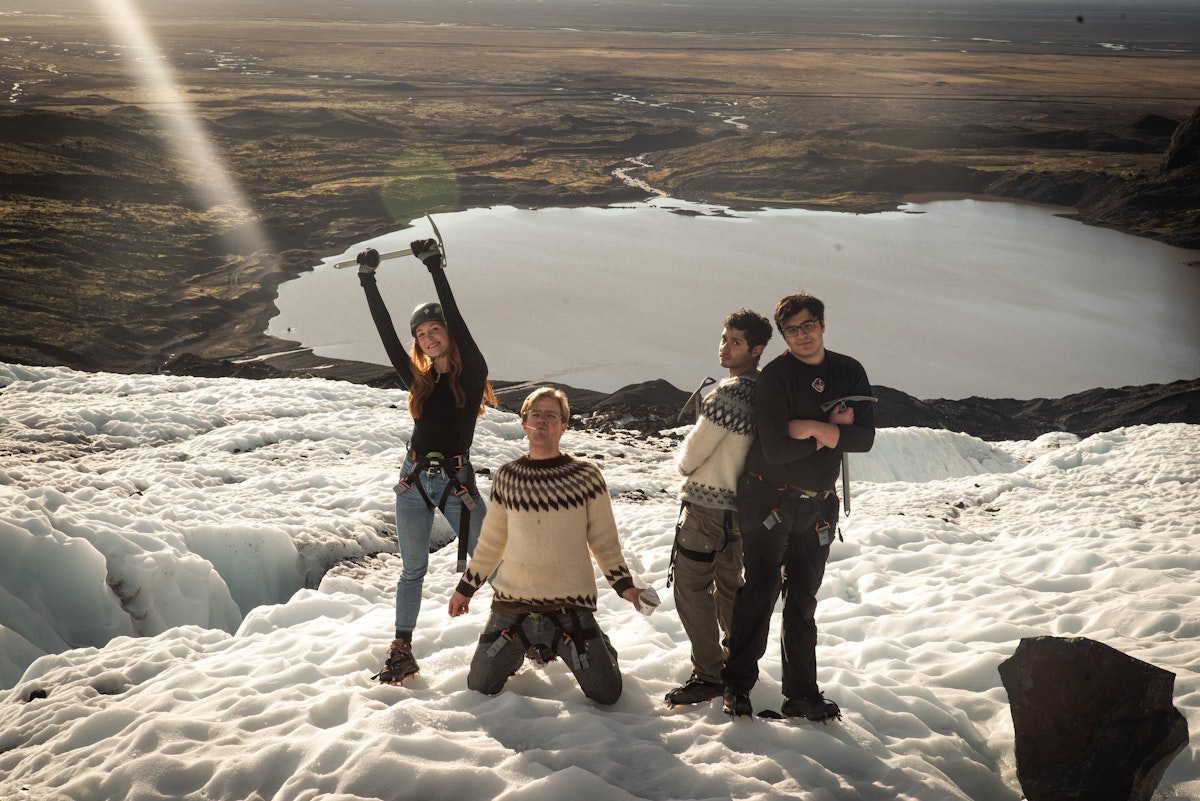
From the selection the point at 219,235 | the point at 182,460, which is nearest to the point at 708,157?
the point at 219,235

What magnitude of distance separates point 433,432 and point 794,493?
198 cm

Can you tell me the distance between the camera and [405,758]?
3.91 m

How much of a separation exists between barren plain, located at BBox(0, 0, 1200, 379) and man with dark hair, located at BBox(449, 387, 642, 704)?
14.6 meters

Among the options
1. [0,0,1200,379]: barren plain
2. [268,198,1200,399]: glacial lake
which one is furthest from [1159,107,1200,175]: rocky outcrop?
[268,198,1200,399]: glacial lake

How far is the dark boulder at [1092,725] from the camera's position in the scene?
380 centimetres

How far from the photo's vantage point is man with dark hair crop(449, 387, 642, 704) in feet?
14.0

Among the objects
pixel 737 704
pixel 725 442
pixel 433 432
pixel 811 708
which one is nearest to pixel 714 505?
pixel 725 442

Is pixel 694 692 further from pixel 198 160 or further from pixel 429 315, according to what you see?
pixel 198 160

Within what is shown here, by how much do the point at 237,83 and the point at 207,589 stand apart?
76.5 metres

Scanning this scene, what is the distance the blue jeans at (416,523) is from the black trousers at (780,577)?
4.97 feet

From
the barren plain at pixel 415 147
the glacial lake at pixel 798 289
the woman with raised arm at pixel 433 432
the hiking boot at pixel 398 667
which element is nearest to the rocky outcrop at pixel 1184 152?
the barren plain at pixel 415 147

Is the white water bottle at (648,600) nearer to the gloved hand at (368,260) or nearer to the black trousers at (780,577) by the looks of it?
the black trousers at (780,577)

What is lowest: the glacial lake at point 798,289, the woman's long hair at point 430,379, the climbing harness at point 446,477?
the glacial lake at point 798,289

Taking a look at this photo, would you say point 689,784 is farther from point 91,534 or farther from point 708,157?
point 708,157
